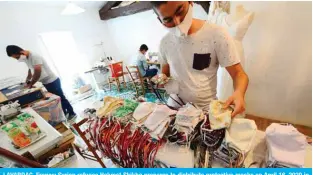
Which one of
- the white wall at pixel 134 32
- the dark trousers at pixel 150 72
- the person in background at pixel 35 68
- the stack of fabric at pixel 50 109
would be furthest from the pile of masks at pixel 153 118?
the white wall at pixel 134 32

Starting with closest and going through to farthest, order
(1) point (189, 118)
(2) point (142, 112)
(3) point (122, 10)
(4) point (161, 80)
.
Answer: (1) point (189, 118), (2) point (142, 112), (4) point (161, 80), (3) point (122, 10)

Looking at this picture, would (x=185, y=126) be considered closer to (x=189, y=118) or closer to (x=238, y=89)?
(x=189, y=118)

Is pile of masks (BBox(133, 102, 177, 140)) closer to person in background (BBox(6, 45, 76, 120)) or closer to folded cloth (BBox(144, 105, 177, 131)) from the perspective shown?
folded cloth (BBox(144, 105, 177, 131))

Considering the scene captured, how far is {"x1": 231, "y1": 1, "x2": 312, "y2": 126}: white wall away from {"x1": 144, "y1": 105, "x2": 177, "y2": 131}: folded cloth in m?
1.49

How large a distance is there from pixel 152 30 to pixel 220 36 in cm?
408

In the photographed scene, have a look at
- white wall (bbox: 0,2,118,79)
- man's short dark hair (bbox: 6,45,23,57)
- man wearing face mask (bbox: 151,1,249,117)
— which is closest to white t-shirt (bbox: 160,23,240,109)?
man wearing face mask (bbox: 151,1,249,117)

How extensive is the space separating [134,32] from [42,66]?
3036mm

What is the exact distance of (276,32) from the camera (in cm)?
162

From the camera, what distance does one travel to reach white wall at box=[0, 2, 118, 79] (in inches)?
129

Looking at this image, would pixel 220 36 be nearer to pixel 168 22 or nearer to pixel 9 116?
pixel 168 22

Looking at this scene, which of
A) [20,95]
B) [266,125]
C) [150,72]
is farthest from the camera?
[150,72]

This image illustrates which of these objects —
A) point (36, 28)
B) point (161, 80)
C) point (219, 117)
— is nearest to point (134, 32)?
point (36, 28)

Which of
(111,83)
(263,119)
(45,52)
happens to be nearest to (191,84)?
(263,119)

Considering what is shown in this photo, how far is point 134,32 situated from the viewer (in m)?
4.96
